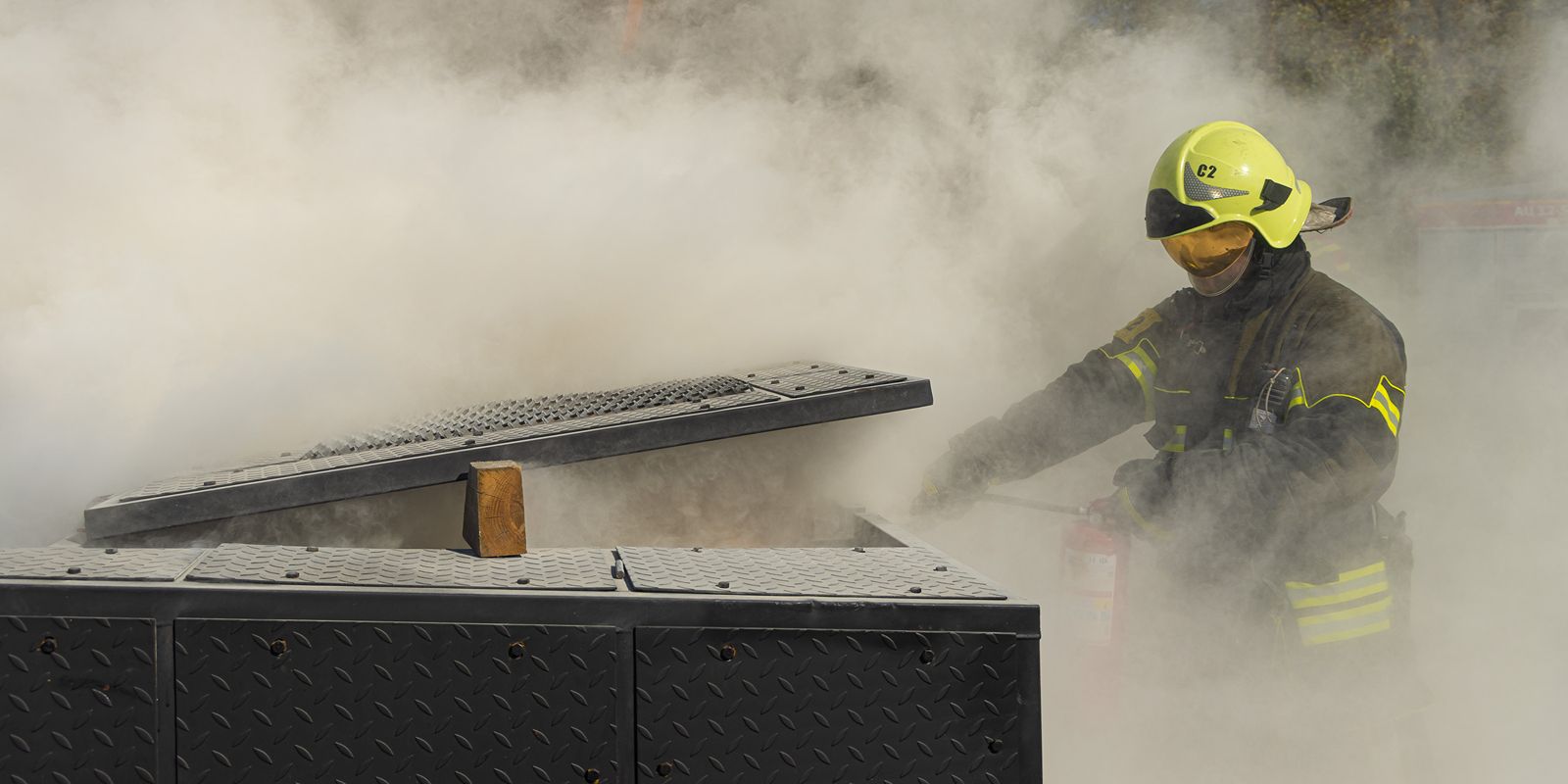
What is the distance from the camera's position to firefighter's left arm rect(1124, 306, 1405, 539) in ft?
10.4

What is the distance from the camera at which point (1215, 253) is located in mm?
3605

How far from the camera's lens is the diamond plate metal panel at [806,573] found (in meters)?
2.09

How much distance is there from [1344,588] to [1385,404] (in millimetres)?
485

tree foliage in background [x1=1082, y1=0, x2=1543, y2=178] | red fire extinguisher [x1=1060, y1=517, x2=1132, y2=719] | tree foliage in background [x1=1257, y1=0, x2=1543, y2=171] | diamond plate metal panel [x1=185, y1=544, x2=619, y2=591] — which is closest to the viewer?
diamond plate metal panel [x1=185, y1=544, x2=619, y2=591]

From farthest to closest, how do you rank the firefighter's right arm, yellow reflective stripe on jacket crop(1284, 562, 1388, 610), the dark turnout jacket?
1. the firefighter's right arm
2. yellow reflective stripe on jacket crop(1284, 562, 1388, 610)
3. the dark turnout jacket

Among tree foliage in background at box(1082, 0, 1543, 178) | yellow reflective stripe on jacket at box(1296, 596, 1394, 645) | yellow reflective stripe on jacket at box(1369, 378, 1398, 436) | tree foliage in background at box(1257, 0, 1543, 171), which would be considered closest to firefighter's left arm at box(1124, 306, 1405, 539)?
yellow reflective stripe on jacket at box(1369, 378, 1398, 436)

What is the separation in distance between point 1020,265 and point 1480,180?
5.78 metres

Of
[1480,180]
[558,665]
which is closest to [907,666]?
[558,665]

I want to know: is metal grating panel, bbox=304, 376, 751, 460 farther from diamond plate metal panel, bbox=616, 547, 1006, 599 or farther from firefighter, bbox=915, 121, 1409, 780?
firefighter, bbox=915, 121, 1409, 780

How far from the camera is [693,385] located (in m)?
3.12

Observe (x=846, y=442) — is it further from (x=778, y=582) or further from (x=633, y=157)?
(x=633, y=157)

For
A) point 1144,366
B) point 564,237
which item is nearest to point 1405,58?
point 1144,366

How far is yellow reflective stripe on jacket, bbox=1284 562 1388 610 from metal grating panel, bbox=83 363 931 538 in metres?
1.34

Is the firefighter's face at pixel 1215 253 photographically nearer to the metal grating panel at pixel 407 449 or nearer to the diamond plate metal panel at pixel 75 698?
the metal grating panel at pixel 407 449
